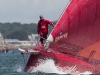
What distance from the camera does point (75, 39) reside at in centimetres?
2358

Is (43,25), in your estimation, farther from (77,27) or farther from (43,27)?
(77,27)

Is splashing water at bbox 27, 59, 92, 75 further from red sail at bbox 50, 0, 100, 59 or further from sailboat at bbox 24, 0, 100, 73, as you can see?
red sail at bbox 50, 0, 100, 59

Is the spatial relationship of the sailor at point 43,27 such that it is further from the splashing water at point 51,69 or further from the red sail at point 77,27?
the splashing water at point 51,69

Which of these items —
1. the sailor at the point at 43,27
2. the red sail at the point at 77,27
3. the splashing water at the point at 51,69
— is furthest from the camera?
the sailor at the point at 43,27

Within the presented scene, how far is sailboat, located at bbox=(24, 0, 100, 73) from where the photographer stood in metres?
22.8

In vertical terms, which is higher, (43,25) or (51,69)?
(43,25)

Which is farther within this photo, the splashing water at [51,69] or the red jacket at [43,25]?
the red jacket at [43,25]

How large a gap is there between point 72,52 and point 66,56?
73 cm

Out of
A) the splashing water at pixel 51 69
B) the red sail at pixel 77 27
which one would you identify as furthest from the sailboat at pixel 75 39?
the splashing water at pixel 51 69

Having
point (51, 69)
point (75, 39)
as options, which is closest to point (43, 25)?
point (75, 39)

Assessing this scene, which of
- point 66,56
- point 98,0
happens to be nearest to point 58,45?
point 66,56

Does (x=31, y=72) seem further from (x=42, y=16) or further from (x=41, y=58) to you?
(x=42, y=16)

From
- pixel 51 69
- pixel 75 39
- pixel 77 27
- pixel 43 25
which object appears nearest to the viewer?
pixel 51 69

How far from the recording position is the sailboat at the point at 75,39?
899 inches
